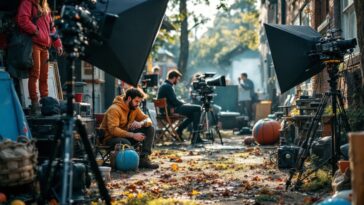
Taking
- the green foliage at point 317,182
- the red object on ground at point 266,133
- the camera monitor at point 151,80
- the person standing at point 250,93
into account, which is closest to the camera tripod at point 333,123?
the green foliage at point 317,182

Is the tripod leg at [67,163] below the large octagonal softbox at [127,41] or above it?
below

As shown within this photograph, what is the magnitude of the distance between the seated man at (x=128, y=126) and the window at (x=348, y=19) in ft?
12.6

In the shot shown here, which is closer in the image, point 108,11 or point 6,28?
point 108,11

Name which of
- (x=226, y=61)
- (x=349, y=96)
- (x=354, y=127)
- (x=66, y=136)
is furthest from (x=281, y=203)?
(x=226, y=61)

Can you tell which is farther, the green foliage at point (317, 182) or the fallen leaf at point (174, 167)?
the fallen leaf at point (174, 167)

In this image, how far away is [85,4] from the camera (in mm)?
5836

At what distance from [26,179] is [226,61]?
66739mm

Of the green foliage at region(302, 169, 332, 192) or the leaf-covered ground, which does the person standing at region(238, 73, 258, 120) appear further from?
the green foliage at region(302, 169, 332, 192)

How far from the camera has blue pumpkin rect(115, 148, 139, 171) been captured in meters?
9.16

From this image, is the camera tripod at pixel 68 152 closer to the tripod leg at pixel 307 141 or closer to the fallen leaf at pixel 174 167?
the tripod leg at pixel 307 141

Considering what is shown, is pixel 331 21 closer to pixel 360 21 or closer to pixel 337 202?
pixel 360 21

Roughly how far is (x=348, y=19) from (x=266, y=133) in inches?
157

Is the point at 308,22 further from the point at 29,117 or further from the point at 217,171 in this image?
the point at 29,117

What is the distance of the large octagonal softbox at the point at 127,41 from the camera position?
243 inches
